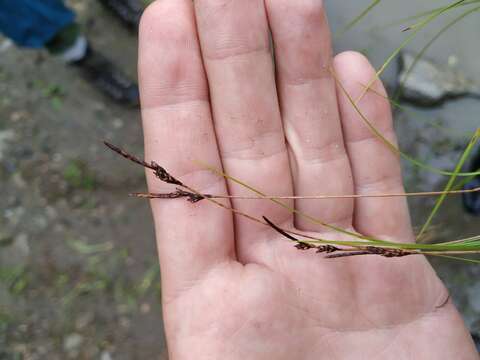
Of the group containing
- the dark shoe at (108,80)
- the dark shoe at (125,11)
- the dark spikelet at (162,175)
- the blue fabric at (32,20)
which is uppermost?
the dark shoe at (125,11)

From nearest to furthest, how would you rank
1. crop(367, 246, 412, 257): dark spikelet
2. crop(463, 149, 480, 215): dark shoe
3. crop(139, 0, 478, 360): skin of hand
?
crop(367, 246, 412, 257): dark spikelet < crop(139, 0, 478, 360): skin of hand < crop(463, 149, 480, 215): dark shoe

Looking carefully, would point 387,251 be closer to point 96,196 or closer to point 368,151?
point 368,151

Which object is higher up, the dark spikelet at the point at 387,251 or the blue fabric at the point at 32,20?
the blue fabric at the point at 32,20

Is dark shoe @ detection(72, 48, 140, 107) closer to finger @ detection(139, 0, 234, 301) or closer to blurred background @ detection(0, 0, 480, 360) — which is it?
blurred background @ detection(0, 0, 480, 360)

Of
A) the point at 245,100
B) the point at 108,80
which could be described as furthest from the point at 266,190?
the point at 108,80

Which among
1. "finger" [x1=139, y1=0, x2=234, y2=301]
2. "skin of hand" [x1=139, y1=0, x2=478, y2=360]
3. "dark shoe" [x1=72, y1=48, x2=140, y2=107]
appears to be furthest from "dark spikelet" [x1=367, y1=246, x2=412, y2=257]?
"dark shoe" [x1=72, y1=48, x2=140, y2=107]

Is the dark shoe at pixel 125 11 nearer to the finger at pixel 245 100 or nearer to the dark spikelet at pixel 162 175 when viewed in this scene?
the finger at pixel 245 100

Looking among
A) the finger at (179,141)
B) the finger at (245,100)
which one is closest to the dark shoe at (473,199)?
the finger at (245,100)

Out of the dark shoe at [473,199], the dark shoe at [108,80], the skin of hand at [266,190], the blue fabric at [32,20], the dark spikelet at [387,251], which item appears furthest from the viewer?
the dark shoe at [108,80]
